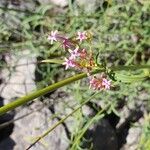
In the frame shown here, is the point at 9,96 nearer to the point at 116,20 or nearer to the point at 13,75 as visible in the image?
the point at 13,75

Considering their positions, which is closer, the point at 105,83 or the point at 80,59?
the point at 80,59

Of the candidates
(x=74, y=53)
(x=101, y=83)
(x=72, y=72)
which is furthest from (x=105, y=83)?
(x=72, y=72)

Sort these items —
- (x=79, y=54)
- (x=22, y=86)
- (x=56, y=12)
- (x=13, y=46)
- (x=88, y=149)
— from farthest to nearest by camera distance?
(x=56, y=12)
(x=22, y=86)
(x=13, y=46)
(x=88, y=149)
(x=79, y=54)

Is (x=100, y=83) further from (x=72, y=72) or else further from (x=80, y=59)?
(x=72, y=72)

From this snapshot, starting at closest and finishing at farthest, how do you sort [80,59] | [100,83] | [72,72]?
[80,59], [100,83], [72,72]

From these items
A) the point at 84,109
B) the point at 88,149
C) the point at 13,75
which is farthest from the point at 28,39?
the point at 88,149

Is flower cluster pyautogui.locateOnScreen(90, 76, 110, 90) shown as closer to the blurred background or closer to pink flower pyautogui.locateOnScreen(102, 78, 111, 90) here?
pink flower pyautogui.locateOnScreen(102, 78, 111, 90)

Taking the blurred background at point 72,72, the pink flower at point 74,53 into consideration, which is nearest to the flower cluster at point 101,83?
the pink flower at point 74,53

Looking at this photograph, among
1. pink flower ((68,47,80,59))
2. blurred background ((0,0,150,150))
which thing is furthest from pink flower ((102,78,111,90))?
blurred background ((0,0,150,150))
